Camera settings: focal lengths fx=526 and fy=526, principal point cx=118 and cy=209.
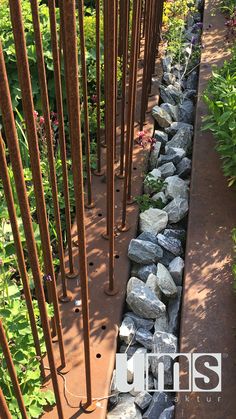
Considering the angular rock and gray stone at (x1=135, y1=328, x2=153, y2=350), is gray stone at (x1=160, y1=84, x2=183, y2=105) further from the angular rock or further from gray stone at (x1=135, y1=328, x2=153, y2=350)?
gray stone at (x1=135, y1=328, x2=153, y2=350)

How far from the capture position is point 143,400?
86.8 inches

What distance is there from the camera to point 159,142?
3543 millimetres

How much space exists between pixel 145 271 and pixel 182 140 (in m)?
1.26

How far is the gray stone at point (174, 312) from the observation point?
2473mm

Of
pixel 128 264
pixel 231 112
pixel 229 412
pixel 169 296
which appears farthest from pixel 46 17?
pixel 229 412

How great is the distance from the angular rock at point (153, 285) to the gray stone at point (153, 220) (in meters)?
0.37

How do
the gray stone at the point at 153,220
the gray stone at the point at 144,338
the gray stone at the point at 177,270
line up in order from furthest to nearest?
the gray stone at the point at 153,220 → the gray stone at the point at 177,270 → the gray stone at the point at 144,338

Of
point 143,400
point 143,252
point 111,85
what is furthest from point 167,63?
point 143,400

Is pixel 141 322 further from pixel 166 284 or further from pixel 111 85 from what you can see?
pixel 111 85

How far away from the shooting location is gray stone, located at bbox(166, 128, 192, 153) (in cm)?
358

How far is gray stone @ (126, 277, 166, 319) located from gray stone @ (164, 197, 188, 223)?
2.04 ft

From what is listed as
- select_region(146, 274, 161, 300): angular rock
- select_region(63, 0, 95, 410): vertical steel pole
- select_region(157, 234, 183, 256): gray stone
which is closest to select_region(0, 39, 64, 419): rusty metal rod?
select_region(63, 0, 95, 410): vertical steel pole

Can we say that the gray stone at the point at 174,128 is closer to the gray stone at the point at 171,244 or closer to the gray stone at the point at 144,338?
the gray stone at the point at 171,244

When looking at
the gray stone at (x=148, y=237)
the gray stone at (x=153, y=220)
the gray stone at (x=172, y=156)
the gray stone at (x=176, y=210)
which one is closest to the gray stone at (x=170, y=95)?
the gray stone at (x=172, y=156)
